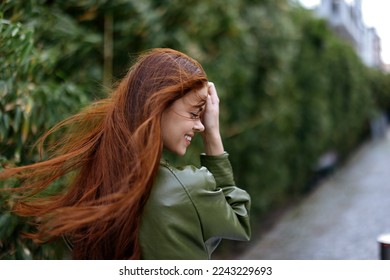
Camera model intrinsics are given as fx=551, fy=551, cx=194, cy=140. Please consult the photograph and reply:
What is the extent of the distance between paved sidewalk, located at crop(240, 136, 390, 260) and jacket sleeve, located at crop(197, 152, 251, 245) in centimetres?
460

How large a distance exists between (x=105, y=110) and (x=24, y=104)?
0.89 metres

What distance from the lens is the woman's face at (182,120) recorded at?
1484mm

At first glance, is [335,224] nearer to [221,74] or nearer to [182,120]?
[221,74]

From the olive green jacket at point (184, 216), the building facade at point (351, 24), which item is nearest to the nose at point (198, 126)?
the olive green jacket at point (184, 216)

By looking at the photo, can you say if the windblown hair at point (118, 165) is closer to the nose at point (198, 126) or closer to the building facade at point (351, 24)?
the nose at point (198, 126)

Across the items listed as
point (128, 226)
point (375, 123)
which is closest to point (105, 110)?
point (128, 226)

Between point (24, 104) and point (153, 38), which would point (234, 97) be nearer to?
point (153, 38)

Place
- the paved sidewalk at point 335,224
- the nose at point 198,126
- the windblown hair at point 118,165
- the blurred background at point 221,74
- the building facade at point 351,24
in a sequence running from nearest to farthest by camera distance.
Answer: the windblown hair at point 118,165
the nose at point 198,126
the blurred background at point 221,74
the paved sidewalk at point 335,224
the building facade at point 351,24

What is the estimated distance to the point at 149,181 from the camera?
139cm

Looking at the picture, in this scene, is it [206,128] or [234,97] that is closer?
[206,128]

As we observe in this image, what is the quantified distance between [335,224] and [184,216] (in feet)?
20.8

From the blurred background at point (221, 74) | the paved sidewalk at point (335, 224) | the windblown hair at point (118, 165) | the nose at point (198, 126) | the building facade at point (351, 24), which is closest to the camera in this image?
the windblown hair at point (118, 165)

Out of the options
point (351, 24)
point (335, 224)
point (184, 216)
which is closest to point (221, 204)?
point (184, 216)

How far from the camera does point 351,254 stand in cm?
593
